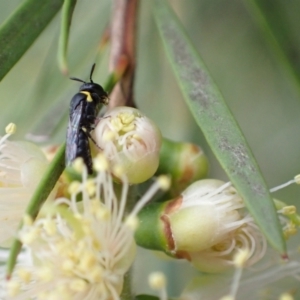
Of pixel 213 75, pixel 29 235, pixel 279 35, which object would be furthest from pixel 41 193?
pixel 213 75

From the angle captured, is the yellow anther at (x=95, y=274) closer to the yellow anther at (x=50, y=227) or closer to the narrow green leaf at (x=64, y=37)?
the yellow anther at (x=50, y=227)

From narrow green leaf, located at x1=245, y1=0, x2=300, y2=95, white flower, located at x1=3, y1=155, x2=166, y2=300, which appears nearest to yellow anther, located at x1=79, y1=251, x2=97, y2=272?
white flower, located at x1=3, y1=155, x2=166, y2=300

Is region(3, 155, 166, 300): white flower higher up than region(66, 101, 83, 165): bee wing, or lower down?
lower down

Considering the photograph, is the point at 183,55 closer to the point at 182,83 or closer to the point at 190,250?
the point at 182,83

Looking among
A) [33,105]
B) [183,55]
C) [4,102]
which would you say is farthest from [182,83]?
[4,102]

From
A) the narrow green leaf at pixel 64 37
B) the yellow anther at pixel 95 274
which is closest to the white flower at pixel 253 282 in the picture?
the yellow anther at pixel 95 274

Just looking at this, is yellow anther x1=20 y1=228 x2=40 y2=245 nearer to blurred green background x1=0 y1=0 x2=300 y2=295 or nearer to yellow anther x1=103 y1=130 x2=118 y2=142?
yellow anther x1=103 y1=130 x2=118 y2=142
